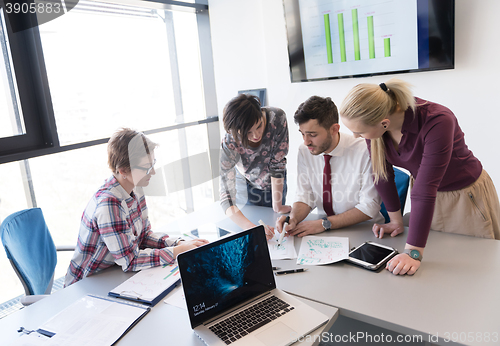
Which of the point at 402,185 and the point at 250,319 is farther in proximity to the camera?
the point at 402,185

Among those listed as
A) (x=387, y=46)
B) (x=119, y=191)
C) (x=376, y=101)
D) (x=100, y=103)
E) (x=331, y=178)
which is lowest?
(x=331, y=178)

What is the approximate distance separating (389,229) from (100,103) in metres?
2.37

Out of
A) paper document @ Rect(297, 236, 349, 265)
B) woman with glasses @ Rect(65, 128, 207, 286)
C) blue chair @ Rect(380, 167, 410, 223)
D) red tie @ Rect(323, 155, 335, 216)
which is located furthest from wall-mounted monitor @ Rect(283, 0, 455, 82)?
woman with glasses @ Rect(65, 128, 207, 286)

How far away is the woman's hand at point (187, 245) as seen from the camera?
5.03ft

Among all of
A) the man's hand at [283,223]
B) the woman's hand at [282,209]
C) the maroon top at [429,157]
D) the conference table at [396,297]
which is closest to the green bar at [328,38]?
the woman's hand at [282,209]

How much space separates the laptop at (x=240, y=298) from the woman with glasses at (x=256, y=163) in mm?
580

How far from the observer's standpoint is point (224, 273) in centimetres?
118

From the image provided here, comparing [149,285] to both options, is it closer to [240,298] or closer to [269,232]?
[240,298]

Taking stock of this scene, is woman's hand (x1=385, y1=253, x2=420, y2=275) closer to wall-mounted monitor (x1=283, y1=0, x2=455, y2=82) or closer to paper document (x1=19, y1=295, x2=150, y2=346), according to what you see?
paper document (x1=19, y1=295, x2=150, y2=346)

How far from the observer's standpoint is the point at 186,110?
12.3ft

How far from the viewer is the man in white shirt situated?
1739mm

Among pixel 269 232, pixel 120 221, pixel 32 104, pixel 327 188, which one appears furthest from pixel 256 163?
pixel 32 104

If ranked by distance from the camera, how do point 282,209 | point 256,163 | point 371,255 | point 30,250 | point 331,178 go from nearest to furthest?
point 371,255, point 30,250, point 331,178, point 282,209, point 256,163

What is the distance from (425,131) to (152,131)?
2.48 meters
